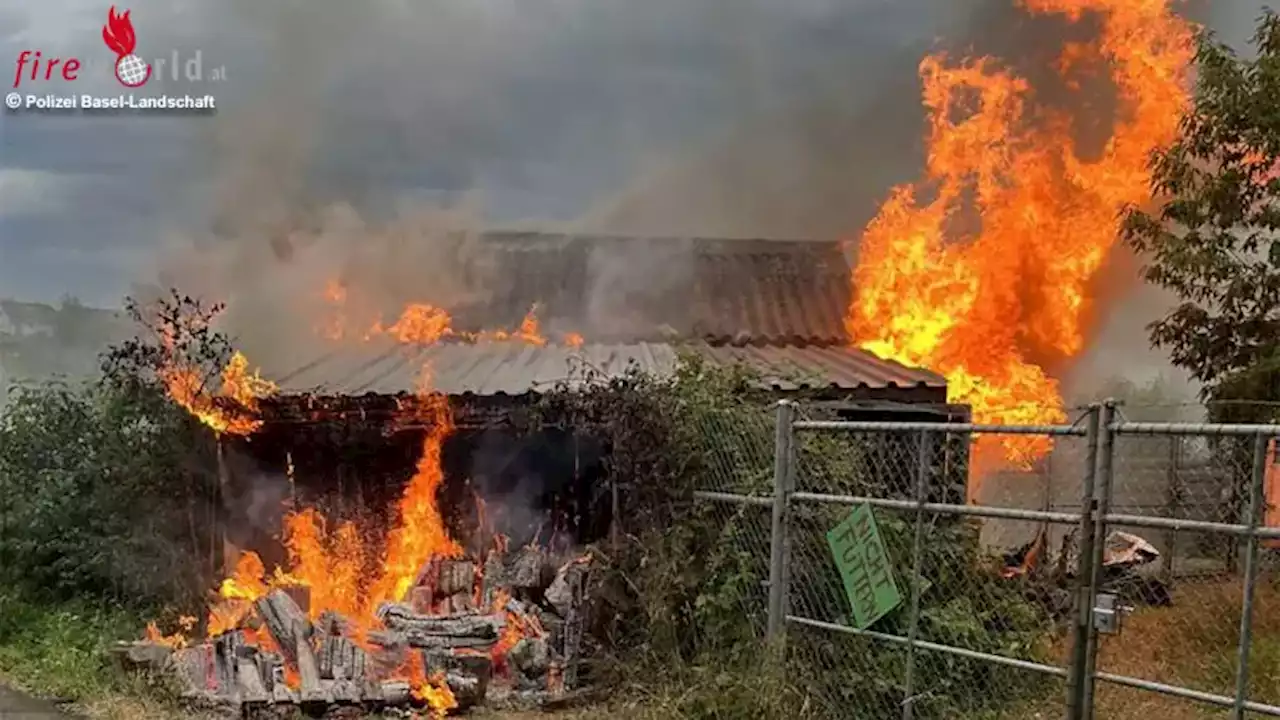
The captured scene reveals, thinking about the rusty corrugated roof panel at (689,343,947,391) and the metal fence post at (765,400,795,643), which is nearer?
the metal fence post at (765,400,795,643)

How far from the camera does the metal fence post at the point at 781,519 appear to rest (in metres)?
6.12

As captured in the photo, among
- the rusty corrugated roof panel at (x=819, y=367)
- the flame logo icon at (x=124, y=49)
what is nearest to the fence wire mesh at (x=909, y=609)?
the rusty corrugated roof panel at (x=819, y=367)

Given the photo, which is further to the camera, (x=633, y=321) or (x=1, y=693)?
(x=633, y=321)

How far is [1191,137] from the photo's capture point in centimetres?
934

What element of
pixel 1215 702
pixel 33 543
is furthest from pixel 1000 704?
pixel 33 543

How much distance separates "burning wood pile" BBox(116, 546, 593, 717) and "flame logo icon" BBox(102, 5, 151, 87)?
17.1 ft

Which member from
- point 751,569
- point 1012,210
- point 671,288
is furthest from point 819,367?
point 751,569

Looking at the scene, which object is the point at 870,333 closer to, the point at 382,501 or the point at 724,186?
the point at 724,186

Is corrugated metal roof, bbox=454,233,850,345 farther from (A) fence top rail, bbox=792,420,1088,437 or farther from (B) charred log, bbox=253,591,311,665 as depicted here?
(A) fence top rail, bbox=792,420,1088,437

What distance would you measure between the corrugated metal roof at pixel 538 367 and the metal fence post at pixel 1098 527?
385 centimetres

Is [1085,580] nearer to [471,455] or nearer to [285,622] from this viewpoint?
[285,622]

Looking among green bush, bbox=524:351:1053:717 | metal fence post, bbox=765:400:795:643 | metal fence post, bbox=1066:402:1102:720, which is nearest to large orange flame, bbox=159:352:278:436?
green bush, bbox=524:351:1053:717

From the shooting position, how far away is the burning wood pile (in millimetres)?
6867

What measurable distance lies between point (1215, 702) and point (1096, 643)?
0.57 meters
